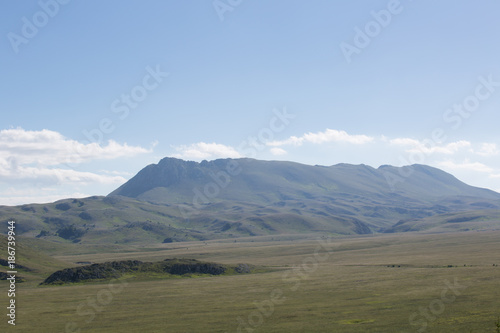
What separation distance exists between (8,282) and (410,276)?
9997 cm

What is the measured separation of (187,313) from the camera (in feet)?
229

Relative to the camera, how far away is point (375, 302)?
70.4 meters

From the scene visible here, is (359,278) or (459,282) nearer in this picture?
(459,282)

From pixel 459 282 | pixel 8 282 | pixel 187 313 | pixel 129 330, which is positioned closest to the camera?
pixel 129 330

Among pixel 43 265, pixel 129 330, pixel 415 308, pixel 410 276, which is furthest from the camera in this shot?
pixel 43 265

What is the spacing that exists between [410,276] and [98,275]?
7924 centimetres

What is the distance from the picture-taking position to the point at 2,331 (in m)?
62.3

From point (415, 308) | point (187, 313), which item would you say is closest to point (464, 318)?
point (415, 308)

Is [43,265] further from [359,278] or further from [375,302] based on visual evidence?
[375,302]

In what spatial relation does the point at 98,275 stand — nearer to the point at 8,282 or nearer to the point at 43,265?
the point at 8,282

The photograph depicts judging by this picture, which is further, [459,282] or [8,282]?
[8,282]

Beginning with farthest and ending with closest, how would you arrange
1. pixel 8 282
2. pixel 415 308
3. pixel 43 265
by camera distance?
pixel 43 265 → pixel 8 282 → pixel 415 308

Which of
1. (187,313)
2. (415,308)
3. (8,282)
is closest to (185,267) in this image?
(8,282)

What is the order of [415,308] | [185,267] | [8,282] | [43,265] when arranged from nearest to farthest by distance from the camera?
[415,308]
[8,282]
[185,267]
[43,265]
